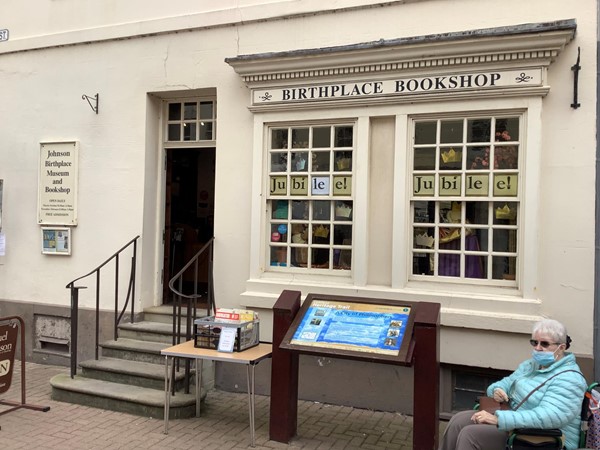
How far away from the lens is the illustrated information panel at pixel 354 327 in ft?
14.5

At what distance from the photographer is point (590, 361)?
4.94m

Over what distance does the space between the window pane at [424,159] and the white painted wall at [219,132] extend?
43 centimetres

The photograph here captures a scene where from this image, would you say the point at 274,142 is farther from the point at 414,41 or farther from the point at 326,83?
the point at 414,41

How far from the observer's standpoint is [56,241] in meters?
7.34

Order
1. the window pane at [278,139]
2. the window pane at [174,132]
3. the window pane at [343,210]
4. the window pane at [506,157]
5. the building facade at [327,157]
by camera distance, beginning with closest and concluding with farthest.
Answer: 1. the building facade at [327,157]
2. the window pane at [506,157]
3. the window pane at [343,210]
4. the window pane at [278,139]
5. the window pane at [174,132]

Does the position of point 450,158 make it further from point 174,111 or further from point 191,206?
point 191,206

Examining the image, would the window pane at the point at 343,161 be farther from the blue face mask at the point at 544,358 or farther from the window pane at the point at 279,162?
the blue face mask at the point at 544,358

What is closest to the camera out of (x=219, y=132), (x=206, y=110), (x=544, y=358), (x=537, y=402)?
(x=537, y=402)

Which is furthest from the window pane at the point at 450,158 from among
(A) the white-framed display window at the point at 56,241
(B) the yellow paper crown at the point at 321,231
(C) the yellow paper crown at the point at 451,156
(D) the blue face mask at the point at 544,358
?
(A) the white-framed display window at the point at 56,241

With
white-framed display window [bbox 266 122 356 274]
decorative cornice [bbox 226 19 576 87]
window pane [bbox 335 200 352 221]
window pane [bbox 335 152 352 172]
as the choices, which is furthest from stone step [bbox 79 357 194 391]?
decorative cornice [bbox 226 19 576 87]

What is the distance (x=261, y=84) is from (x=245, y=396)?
11.6 feet

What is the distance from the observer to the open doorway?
8.20m

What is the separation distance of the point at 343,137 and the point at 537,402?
3.43m

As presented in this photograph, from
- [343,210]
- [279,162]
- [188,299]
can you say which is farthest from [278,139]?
[188,299]
